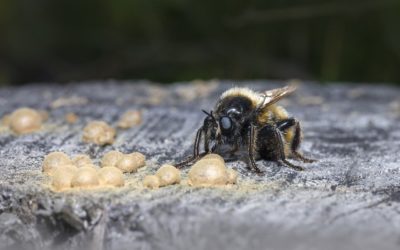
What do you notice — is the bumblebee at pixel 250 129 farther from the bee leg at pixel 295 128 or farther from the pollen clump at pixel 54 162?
the pollen clump at pixel 54 162

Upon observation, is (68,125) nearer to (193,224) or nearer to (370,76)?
(193,224)

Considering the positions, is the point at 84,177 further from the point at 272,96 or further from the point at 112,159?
the point at 272,96

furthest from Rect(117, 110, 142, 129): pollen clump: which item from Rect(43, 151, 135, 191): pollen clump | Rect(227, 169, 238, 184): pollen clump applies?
Rect(227, 169, 238, 184): pollen clump

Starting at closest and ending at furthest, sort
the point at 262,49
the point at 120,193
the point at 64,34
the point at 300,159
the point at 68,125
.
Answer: the point at 120,193 → the point at 300,159 → the point at 68,125 → the point at 262,49 → the point at 64,34

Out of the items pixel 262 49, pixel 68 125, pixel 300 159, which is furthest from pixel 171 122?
pixel 262 49

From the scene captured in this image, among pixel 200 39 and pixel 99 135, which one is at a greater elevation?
pixel 200 39

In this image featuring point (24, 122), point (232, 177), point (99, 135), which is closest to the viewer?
point (232, 177)

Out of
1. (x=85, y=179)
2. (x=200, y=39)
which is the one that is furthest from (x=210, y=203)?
(x=200, y=39)
